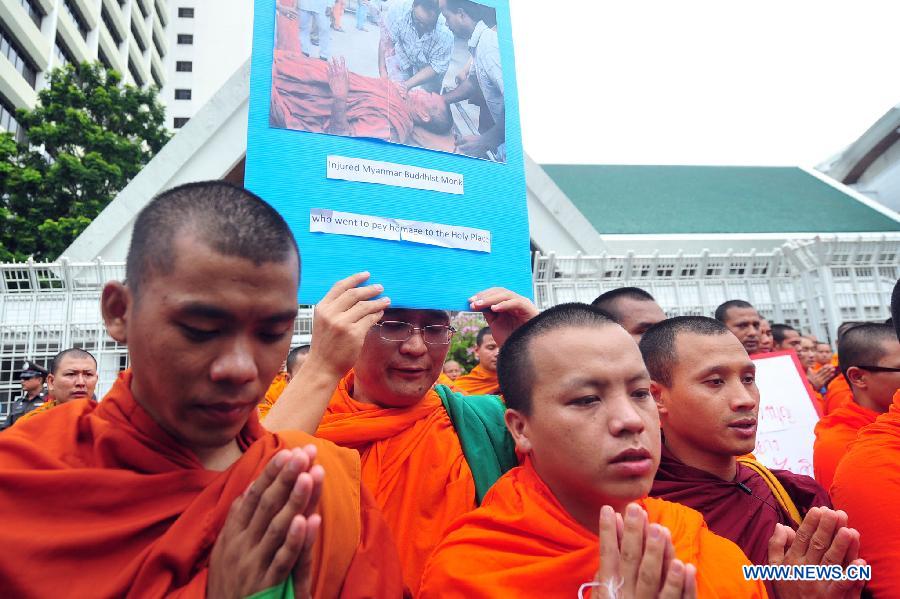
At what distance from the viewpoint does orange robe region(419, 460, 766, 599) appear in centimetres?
169

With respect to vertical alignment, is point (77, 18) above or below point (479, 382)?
above

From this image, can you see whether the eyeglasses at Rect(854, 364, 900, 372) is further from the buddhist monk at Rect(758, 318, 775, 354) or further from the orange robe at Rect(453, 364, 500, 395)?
the orange robe at Rect(453, 364, 500, 395)

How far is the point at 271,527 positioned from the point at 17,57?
30.4 metres

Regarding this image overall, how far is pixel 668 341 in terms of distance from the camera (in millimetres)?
2789

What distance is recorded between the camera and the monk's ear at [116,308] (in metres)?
1.43

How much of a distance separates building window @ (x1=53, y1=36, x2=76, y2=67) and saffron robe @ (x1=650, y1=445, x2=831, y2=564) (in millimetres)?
32255

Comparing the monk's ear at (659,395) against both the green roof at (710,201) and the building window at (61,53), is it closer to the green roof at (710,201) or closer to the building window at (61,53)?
the green roof at (710,201)

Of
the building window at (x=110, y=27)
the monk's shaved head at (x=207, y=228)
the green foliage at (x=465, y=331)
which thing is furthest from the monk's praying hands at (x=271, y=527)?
the building window at (x=110, y=27)

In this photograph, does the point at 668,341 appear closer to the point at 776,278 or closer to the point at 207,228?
the point at 207,228

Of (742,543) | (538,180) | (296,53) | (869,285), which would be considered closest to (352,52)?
(296,53)

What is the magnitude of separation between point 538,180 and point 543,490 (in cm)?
1076

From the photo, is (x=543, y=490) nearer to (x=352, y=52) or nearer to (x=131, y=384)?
(x=131, y=384)

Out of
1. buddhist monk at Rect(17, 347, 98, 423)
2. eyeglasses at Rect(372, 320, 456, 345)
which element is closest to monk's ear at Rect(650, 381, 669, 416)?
eyeglasses at Rect(372, 320, 456, 345)

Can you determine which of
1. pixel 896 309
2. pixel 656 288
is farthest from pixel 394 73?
pixel 656 288
